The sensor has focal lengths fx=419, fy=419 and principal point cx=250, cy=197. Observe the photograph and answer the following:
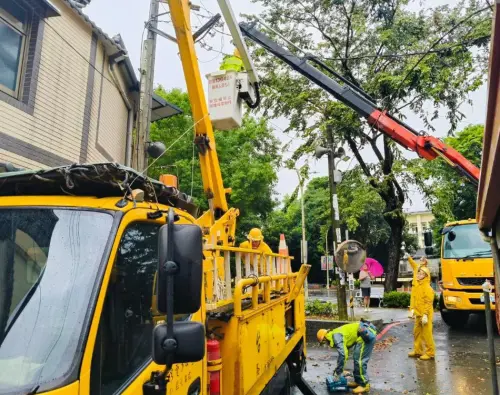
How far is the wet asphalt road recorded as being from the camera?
6.49 meters

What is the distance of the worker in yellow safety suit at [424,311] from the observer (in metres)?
8.07

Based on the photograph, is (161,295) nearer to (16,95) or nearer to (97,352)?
(97,352)

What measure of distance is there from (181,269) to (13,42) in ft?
20.6

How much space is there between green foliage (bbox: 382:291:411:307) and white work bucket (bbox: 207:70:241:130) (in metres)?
13.2

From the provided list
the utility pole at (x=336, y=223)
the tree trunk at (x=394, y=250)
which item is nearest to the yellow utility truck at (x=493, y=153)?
the utility pole at (x=336, y=223)

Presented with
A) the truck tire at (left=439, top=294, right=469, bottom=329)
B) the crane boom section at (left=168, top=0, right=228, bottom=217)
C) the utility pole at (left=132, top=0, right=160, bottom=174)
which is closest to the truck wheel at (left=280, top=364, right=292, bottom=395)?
the crane boom section at (left=168, top=0, right=228, bottom=217)

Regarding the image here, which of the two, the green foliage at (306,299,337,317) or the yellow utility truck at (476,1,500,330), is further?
the green foliage at (306,299,337,317)

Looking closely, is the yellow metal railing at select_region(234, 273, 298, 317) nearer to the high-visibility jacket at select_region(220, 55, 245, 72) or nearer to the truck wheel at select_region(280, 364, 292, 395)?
the truck wheel at select_region(280, 364, 292, 395)

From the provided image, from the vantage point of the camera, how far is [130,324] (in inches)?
79.1

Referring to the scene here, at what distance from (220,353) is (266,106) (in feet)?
47.8

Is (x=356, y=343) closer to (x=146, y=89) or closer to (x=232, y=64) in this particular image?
(x=232, y=64)

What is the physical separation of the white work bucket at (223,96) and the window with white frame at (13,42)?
10.3ft

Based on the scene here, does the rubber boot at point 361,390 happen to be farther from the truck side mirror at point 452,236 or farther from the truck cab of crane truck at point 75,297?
the truck side mirror at point 452,236

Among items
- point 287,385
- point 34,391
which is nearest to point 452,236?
point 287,385
